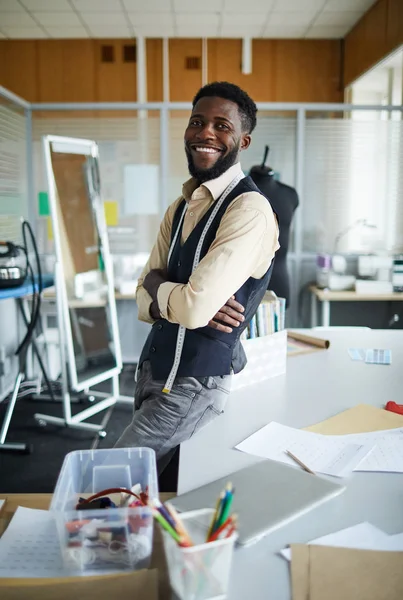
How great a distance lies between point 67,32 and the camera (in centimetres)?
579

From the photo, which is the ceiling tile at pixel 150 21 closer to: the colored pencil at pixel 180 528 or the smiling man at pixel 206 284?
the smiling man at pixel 206 284

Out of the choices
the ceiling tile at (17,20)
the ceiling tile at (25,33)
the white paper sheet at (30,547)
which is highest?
the ceiling tile at (25,33)

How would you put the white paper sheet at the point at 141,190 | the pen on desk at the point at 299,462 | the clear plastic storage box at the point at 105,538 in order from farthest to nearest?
the white paper sheet at the point at 141,190 < the pen on desk at the point at 299,462 < the clear plastic storage box at the point at 105,538

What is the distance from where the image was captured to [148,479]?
1039mm

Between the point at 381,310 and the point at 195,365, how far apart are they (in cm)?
373

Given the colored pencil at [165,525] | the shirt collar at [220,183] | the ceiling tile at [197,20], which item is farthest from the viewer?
the ceiling tile at [197,20]

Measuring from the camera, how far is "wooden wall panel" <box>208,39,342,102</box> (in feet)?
19.8

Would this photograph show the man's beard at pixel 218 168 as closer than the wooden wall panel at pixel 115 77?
Yes

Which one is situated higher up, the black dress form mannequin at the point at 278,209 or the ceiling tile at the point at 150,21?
the ceiling tile at the point at 150,21

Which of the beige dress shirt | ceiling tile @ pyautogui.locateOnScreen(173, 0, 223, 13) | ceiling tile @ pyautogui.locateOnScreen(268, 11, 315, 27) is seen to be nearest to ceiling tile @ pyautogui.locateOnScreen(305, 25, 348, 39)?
ceiling tile @ pyautogui.locateOnScreen(268, 11, 315, 27)

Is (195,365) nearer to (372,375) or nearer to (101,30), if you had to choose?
(372,375)

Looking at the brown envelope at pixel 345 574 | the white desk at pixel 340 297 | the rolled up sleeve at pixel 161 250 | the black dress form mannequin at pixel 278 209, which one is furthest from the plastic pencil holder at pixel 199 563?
the white desk at pixel 340 297

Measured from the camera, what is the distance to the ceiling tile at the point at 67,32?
5680 millimetres

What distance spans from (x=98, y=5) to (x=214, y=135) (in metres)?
4.27
